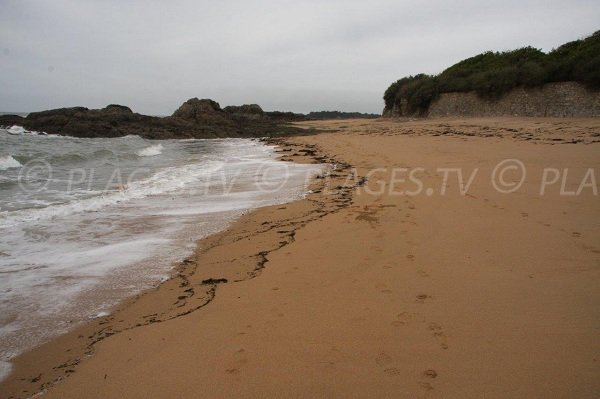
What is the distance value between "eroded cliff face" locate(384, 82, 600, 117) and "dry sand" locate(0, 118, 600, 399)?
682 inches

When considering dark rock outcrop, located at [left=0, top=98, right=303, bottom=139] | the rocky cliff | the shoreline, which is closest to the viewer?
the shoreline

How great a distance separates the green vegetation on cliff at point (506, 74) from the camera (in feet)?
60.4

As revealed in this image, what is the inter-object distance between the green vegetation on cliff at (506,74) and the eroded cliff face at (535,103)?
357 millimetres

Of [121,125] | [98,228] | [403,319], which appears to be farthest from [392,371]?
[121,125]

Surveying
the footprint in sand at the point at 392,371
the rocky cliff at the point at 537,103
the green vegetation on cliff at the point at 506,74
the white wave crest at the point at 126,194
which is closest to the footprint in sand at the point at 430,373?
the footprint in sand at the point at 392,371

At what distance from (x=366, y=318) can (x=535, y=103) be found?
2241cm

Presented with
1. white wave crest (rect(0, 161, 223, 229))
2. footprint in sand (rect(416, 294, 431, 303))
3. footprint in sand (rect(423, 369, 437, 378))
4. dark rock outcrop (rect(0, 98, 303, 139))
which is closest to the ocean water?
white wave crest (rect(0, 161, 223, 229))

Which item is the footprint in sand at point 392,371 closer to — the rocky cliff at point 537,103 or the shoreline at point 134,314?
the shoreline at point 134,314

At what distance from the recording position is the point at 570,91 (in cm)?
1834

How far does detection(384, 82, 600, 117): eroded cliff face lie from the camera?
17734mm

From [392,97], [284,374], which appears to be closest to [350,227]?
[284,374]

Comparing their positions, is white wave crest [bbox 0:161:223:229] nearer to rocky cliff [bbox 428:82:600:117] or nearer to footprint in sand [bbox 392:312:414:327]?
footprint in sand [bbox 392:312:414:327]

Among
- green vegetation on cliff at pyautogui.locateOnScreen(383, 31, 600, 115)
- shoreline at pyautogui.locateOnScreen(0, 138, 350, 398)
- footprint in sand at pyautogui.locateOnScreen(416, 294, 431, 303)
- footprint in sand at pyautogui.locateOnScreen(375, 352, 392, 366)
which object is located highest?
green vegetation on cliff at pyautogui.locateOnScreen(383, 31, 600, 115)

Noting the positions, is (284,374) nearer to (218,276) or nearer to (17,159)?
(218,276)
